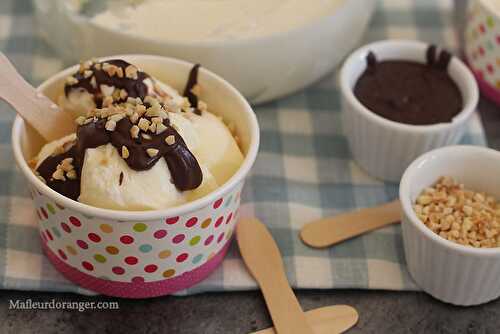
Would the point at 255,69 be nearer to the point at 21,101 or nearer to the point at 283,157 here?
the point at 283,157

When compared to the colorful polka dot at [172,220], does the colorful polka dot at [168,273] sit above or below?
below

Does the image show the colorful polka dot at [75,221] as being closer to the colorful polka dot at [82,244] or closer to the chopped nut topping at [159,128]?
the colorful polka dot at [82,244]

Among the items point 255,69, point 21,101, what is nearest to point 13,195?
point 21,101

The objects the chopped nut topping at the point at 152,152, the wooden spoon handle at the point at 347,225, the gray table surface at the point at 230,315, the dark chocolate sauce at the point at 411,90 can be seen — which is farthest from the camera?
the dark chocolate sauce at the point at 411,90

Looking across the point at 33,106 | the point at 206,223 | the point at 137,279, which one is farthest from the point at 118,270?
the point at 33,106

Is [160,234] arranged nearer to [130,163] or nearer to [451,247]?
[130,163]

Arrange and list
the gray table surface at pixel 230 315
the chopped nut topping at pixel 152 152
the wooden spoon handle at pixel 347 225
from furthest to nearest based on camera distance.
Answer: the wooden spoon handle at pixel 347 225 → the gray table surface at pixel 230 315 → the chopped nut topping at pixel 152 152

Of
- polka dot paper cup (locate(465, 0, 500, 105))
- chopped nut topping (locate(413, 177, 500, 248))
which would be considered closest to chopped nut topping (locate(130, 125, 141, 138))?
chopped nut topping (locate(413, 177, 500, 248))

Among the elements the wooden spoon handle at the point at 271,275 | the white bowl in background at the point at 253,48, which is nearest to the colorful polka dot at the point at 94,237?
the wooden spoon handle at the point at 271,275

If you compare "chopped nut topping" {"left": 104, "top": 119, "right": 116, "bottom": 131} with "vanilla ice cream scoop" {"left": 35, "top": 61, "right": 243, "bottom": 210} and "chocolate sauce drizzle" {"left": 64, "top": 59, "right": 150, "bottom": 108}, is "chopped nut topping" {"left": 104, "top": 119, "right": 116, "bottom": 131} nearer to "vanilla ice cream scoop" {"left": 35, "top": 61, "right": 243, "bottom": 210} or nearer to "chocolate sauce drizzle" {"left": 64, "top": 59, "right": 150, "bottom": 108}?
"vanilla ice cream scoop" {"left": 35, "top": 61, "right": 243, "bottom": 210}
